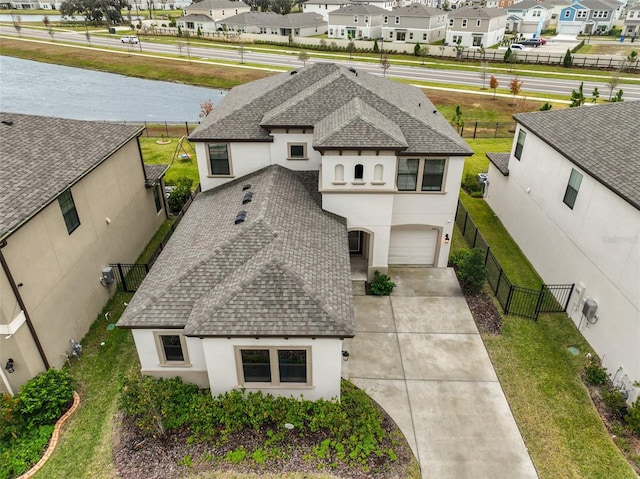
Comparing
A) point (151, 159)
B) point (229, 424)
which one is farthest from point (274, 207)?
point (151, 159)

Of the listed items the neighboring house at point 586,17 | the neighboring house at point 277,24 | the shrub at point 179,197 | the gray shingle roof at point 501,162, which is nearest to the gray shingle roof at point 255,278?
the shrub at point 179,197

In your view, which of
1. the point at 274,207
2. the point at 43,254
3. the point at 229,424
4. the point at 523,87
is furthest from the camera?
the point at 523,87

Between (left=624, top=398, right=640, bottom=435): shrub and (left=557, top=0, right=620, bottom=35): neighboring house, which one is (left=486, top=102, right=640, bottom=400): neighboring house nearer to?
(left=624, top=398, right=640, bottom=435): shrub

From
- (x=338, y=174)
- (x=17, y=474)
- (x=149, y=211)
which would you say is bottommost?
(x=17, y=474)

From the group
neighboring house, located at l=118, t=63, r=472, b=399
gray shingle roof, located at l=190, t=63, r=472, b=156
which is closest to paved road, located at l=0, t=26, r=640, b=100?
neighboring house, located at l=118, t=63, r=472, b=399

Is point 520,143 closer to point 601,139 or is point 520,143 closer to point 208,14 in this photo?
point 601,139

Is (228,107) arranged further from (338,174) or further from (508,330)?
(508,330)

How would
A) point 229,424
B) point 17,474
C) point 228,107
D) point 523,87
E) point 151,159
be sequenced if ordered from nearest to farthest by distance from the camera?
point 17,474 < point 229,424 < point 228,107 < point 151,159 < point 523,87
